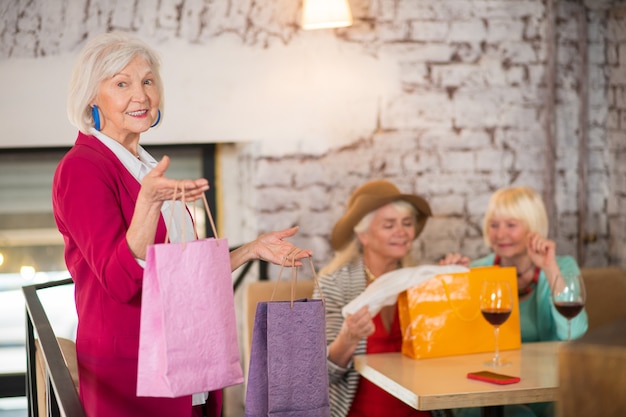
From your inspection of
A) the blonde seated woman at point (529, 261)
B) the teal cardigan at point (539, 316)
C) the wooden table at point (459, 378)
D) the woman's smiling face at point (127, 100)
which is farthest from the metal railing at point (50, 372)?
the teal cardigan at point (539, 316)

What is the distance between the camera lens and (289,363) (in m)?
1.69

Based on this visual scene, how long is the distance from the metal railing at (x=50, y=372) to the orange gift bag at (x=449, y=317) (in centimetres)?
107

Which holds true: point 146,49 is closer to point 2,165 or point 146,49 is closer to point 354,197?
point 354,197

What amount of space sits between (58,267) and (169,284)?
2.47 metres

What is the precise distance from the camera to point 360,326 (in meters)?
2.56

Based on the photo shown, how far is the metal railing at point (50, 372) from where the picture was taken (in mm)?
1284

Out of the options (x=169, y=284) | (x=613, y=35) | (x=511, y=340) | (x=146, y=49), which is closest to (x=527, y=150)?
(x=613, y=35)

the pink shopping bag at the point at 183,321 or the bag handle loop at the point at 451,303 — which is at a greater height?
the pink shopping bag at the point at 183,321

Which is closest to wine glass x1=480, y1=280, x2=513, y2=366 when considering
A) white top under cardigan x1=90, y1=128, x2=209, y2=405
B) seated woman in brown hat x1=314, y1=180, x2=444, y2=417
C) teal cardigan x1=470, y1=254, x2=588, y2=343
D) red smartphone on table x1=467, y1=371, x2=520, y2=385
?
red smartphone on table x1=467, y1=371, x2=520, y2=385

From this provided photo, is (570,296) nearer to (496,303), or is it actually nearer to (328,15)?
(496,303)

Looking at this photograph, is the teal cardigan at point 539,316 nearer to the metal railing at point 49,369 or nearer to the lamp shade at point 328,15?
the lamp shade at point 328,15

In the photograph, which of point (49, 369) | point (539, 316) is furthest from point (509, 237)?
point (49, 369)

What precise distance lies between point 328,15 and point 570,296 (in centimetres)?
140

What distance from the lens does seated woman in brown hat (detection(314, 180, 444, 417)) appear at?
2689 millimetres
